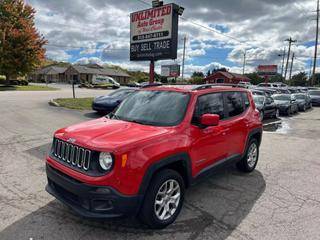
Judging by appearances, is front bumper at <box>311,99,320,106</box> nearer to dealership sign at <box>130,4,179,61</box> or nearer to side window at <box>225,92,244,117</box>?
dealership sign at <box>130,4,179,61</box>

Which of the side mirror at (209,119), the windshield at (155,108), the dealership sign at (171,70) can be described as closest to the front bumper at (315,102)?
the windshield at (155,108)

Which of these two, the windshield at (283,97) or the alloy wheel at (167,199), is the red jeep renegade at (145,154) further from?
the windshield at (283,97)

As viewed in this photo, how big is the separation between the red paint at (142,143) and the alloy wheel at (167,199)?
407 mm

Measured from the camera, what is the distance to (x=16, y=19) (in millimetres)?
36188

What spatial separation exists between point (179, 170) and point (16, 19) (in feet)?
133

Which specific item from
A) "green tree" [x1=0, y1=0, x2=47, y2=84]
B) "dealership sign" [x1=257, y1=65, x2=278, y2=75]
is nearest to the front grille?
"green tree" [x1=0, y1=0, x2=47, y2=84]

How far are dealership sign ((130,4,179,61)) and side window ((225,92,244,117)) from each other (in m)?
9.32

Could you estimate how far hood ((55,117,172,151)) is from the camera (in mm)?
3062

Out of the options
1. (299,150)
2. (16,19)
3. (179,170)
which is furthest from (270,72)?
(179,170)

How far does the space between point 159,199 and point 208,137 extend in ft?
4.05

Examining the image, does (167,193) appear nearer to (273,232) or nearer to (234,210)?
(234,210)

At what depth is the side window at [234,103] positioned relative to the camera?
4879 mm

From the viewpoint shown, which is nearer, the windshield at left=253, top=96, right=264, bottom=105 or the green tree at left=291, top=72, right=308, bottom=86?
the windshield at left=253, top=96, right=264, bottom=105

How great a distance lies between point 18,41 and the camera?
34.2 m
